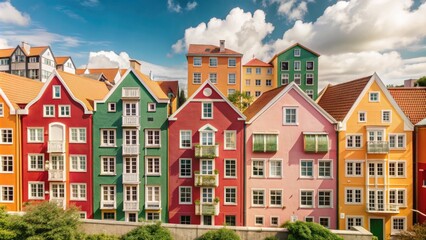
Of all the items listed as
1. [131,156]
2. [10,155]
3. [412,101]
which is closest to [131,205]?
[131,156]

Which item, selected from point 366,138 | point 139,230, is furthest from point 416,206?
point 139,230

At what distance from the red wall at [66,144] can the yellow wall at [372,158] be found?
3029 cm

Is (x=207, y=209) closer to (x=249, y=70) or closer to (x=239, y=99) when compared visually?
(x=239, y=99)

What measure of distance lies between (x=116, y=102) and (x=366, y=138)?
→ 3014cm

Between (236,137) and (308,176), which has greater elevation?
(236,137)

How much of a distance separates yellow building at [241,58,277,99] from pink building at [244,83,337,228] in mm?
40615

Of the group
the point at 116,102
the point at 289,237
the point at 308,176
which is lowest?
the point at 289,237

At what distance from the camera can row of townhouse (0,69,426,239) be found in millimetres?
30125

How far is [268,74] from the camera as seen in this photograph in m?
71.1

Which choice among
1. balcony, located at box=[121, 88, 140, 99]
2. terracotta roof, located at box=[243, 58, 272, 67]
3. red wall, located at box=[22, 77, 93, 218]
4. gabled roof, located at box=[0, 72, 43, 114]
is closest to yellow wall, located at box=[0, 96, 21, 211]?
red wall, located at box=[22, 77, 93, 218]

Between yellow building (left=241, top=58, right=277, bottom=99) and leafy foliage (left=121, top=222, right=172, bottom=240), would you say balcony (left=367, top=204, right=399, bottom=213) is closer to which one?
leafy foliage (left=121, top=222, right=172, bottom=240)

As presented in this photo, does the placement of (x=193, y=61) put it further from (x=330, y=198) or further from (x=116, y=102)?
(x=330, y=198)

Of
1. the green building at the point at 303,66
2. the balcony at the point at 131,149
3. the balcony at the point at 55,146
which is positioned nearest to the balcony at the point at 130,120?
the balcony at the point at 131,149

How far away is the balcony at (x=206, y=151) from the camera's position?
97.0 ft
